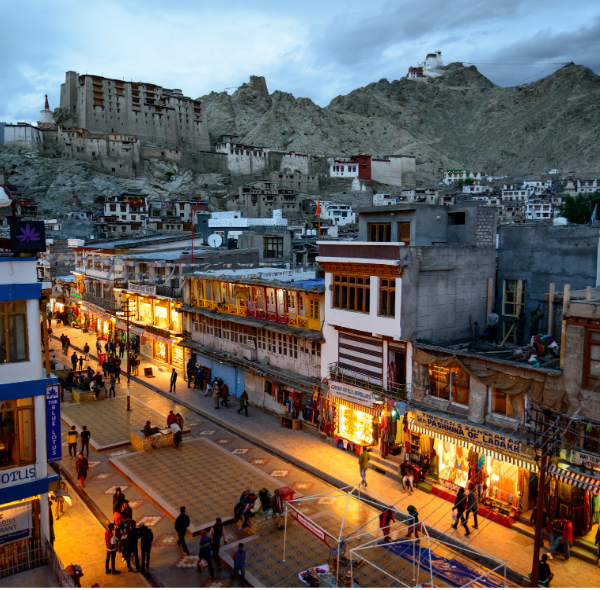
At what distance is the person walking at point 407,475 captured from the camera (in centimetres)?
1730

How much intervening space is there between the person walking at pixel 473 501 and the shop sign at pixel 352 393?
16.1 ft

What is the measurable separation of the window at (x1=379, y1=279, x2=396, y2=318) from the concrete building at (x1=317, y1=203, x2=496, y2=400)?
1.4 inches

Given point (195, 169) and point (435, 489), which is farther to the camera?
point (195, 169)

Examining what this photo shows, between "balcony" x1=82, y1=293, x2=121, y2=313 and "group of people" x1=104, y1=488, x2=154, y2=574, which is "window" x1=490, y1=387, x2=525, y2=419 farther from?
"balcony" x1=82, y1=293, x2=121, y2=313

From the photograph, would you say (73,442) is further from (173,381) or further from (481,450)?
(481,450)

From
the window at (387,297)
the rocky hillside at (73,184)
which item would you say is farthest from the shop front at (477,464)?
the rocky hillside at (73,184)

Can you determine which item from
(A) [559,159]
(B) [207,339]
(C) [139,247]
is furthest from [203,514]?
(A) [559,159]

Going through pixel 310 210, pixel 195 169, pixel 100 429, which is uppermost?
pixel 195 169

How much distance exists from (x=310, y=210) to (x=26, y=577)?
8931 cm

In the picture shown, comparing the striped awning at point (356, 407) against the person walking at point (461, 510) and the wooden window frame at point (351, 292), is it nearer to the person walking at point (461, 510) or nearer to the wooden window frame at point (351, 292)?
the wooden window frame at point (351, 292)

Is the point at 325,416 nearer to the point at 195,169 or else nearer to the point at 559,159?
the point at 195,169

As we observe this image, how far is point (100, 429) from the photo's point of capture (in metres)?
24.1

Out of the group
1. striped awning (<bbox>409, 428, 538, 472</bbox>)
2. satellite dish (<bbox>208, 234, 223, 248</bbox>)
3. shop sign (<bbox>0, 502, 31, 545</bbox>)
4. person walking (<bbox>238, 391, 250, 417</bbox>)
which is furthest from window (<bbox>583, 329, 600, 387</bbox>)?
satellite dish (<bbox>208, 234, 223, 248</bbox>)

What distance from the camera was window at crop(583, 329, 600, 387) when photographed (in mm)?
13703
